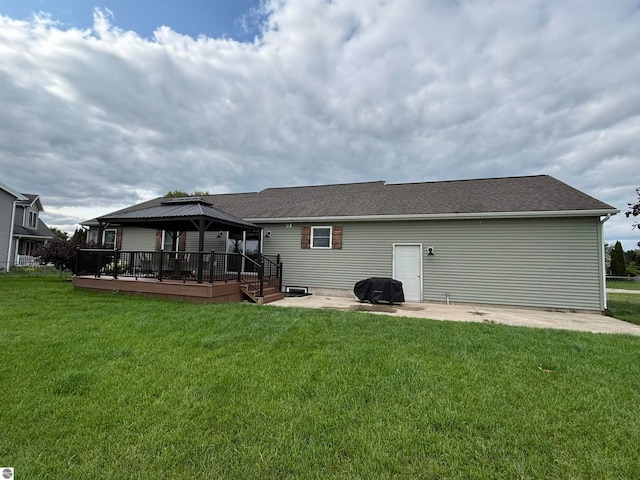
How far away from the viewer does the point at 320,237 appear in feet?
35.8

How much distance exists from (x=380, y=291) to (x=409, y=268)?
1.55 meters

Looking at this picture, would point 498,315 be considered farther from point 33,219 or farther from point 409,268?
point 33,219

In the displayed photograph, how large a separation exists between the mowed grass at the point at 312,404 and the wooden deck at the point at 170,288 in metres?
3.02

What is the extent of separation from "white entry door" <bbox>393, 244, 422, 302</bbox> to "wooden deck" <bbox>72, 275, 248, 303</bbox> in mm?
5157

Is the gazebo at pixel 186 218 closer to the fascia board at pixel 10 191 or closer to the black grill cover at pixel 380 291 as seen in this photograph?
the black grill cover at pixel 380 291

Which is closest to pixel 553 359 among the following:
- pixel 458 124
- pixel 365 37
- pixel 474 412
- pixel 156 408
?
pixel 474 412

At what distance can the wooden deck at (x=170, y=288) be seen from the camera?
794cm

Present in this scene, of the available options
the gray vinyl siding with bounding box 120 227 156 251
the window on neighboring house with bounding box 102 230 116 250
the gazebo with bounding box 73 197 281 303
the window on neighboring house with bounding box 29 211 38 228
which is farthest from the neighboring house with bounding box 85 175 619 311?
the window on neighboring house with bounding box 29 211 38 228

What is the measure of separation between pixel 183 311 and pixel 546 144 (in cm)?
1698

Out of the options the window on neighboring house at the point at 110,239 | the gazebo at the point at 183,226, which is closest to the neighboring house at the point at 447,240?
the gazebo at the point at 183,226

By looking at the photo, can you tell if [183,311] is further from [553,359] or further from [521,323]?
[521,323]

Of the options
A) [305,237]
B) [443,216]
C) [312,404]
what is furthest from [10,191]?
[312,404]

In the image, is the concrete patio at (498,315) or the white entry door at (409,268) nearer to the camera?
the concrete patio at (498,315)

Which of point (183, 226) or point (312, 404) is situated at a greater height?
point (183, 226)
